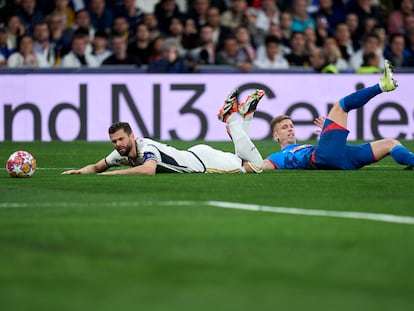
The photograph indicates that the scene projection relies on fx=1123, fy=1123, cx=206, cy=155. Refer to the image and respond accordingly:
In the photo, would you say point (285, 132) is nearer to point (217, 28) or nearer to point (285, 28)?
point (217, 28)

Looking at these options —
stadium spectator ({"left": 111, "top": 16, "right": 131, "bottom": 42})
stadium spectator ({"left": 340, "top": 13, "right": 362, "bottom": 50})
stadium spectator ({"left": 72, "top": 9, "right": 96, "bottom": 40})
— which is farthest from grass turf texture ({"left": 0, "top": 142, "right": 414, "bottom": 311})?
stadium spectator ({"left": 340, "top": 13, "right": 362, "bottom": 50})

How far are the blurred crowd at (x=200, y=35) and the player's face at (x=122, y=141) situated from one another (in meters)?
10.1

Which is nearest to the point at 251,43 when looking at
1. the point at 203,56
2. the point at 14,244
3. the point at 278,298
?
the point at 203,56

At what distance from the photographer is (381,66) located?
24641mm

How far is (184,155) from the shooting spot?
1348cm

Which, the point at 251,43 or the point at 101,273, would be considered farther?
the point at 251,43

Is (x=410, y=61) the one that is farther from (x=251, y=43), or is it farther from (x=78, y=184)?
(x=78, y=184)

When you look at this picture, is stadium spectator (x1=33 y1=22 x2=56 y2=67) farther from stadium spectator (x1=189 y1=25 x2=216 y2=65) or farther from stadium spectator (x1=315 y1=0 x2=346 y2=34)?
stadium spectator (x1=315 y1=0 x2=346 y2=34)

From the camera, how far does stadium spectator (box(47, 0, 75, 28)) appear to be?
23969 millimetres

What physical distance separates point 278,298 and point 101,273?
111cm

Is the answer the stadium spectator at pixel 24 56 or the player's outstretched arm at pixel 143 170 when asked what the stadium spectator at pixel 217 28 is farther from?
the player's outstretched arm at pixel 143 170

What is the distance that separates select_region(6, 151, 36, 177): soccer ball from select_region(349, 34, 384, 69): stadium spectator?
41.0ft

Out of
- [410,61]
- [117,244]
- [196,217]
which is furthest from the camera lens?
[410,61]

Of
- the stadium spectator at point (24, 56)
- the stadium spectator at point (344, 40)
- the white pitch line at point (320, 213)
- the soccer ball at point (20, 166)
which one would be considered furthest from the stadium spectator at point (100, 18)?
the white pitch line at point (320, 213)
